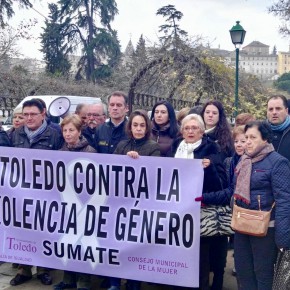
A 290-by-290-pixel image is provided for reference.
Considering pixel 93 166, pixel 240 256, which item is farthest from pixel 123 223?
pixel 240 256

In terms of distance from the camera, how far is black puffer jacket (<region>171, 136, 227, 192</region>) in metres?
4.01

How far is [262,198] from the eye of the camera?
11.7 feet

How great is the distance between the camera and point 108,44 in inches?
1571

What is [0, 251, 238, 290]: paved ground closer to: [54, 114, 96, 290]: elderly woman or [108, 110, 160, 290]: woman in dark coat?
[54, 114, 96, 290]: elderly woman

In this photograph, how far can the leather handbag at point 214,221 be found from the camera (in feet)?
13.4

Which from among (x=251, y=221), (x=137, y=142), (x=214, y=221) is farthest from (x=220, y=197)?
(x=137, y=142)

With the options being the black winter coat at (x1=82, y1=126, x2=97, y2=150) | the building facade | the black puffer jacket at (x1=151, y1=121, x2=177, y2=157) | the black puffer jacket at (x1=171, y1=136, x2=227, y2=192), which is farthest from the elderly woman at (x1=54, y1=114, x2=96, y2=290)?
the building facade

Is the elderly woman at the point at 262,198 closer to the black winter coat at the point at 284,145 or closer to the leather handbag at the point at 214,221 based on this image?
the leather handbag at the point at 214,221

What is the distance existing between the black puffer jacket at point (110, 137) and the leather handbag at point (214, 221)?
1330mm

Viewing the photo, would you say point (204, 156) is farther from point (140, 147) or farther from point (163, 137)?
point (163, 137)

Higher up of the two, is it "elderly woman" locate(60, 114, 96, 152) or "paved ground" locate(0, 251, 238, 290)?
"elderly woman" locate(60, 114, 96, 152)

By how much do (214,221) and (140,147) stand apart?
37.9 inches

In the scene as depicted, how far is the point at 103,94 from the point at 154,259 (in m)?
20.4

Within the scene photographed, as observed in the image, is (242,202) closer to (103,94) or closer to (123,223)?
(123,223)
